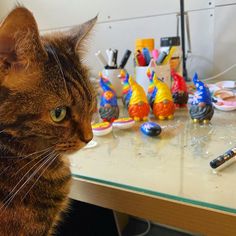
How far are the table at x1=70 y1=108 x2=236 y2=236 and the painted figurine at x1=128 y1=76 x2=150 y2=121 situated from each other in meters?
0.09

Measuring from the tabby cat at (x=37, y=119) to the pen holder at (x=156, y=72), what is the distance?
0.41 meters

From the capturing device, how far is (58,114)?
468 millimetres

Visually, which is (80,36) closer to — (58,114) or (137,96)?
(58,114)

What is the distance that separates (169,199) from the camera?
44 centimetres

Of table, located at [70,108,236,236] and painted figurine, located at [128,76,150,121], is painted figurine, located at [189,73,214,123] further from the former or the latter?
painted figurine, located at [128,76,150,121]

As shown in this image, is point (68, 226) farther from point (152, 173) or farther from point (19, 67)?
point (19, 67)

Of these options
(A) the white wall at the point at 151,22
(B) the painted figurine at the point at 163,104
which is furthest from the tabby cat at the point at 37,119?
(A) the white wall at the point at 151,22

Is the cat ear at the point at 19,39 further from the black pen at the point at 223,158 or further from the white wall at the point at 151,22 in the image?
the white wall at the point at 151,22

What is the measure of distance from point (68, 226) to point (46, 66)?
0.62m

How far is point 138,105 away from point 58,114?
370 millimetres

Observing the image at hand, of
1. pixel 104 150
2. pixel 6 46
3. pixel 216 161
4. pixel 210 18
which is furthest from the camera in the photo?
pixel 210 18

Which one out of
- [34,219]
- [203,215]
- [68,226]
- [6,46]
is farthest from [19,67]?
[68,226]

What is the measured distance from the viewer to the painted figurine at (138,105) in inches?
31.5

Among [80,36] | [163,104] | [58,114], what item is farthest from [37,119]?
[163,104]
